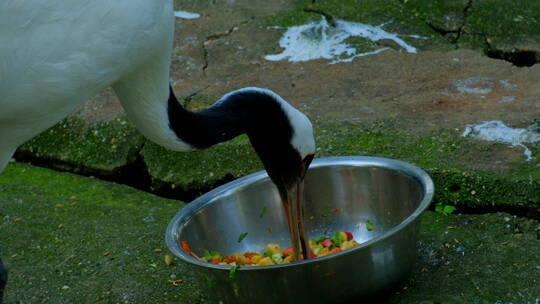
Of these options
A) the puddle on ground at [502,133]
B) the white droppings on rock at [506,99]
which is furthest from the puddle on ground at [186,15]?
the puddle on ground at [502,133]

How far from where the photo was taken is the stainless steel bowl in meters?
2.55

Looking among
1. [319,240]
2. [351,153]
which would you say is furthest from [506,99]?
[319,240]

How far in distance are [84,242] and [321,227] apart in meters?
0.99

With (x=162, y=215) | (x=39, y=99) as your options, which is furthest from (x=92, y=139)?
(x=39, y=99)

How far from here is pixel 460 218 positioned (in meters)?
3.29

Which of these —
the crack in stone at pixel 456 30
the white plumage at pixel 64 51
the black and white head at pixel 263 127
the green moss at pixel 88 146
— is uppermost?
the white plumage at pixel 64 51

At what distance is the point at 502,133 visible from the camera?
11.8 feet

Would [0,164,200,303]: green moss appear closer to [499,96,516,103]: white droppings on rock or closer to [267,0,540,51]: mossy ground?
[499,96,516,103]: white droppings on rock

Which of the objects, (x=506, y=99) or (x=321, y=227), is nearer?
(x=321, y=227)

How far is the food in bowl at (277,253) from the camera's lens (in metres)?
3.01

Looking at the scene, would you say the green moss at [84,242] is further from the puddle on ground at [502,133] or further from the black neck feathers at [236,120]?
the puddle on ground at [502,133]

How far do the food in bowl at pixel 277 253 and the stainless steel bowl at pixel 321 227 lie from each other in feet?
0.22

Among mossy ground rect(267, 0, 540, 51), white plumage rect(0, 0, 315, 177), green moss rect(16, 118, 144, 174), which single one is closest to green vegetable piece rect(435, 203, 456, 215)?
white plumage rect(0, 0, 315, 177)

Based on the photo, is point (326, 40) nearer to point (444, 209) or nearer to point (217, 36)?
point (217, 36)
